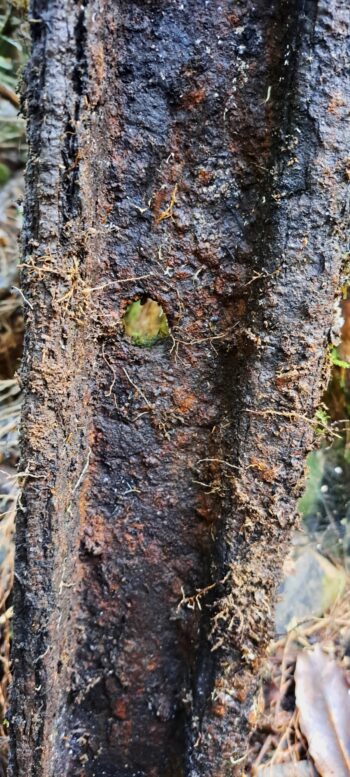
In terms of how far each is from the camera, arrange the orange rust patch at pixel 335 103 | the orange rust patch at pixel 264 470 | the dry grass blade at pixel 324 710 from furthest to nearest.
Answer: the dry grass blade at pixel 324 710 < the orange rust patch at pixel 264 470 < the orange rust patch at pixel 335 103

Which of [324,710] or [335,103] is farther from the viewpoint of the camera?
[324,710]

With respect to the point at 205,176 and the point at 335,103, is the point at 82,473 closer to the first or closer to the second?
the point at 205,176

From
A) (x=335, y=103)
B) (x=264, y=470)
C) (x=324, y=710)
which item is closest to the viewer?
(x=335, y=103)

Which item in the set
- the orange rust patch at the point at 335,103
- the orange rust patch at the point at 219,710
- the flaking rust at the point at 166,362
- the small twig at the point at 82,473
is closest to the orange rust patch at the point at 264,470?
the flaking rust at the point at 166,362

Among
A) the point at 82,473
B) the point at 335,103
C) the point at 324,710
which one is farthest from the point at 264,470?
the point at 324,710

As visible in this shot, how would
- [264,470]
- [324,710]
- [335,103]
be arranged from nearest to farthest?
[335,103]
[264,470]
[324,710]

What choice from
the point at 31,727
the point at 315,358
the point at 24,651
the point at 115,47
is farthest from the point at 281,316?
the point at 31,727

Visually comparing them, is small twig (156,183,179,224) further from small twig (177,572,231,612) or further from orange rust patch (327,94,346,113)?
small twig (177,572,231,612)

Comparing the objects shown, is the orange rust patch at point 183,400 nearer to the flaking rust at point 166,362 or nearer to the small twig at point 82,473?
the flaking rust at point 166,362

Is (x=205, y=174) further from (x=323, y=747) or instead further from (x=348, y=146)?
(x=323, y=747)
